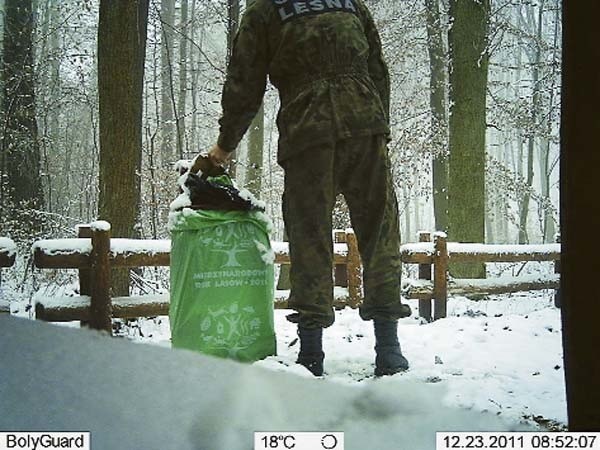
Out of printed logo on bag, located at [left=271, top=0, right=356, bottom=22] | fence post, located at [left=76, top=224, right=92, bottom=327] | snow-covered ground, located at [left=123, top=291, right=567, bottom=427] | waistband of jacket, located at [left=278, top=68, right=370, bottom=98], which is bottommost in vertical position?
snow-covered ground, located at [left=123, top=291, right=567, bottom=427]

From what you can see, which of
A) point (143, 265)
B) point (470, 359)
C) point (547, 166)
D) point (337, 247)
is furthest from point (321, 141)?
point (547, 166)

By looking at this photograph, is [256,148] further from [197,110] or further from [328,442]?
[328,442]

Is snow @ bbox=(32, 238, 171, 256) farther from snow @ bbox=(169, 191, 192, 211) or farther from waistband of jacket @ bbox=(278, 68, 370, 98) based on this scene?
waistband of jacket @ bbox=(278, 68, 370, 98)

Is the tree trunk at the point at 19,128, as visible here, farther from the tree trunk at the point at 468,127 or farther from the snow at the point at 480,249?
the tree trunk at the point at 468,127

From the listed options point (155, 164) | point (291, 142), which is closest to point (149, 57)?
point (155, 164)

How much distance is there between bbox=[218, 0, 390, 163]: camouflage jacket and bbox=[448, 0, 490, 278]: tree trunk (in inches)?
89.7

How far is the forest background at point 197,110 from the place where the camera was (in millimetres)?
2547

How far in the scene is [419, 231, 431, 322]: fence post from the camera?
2.76 meters

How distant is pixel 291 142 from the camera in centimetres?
147

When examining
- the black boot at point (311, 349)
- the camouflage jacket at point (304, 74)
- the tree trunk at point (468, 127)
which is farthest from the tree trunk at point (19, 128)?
the tree trunk at point (468, 127)

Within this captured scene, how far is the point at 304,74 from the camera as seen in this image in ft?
4.83

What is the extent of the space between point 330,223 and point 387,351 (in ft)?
1.09

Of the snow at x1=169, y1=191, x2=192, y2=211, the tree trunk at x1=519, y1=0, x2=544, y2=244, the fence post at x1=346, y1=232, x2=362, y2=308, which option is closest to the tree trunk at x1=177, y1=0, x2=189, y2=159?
the fence post at x1=346, y1=232, x2=362, y2=308

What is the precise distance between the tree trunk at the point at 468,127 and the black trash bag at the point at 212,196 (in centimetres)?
243
